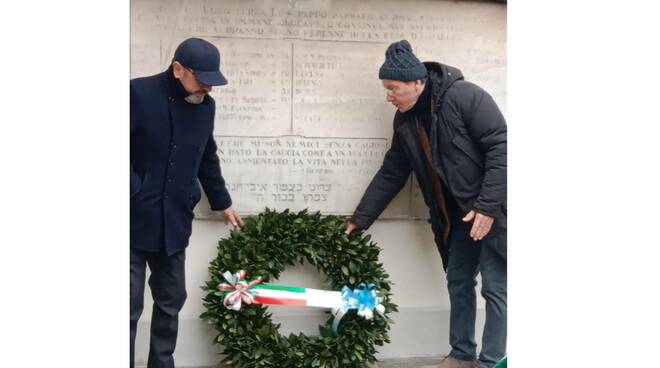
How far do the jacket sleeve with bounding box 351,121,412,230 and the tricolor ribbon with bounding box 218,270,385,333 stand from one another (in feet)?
1.34

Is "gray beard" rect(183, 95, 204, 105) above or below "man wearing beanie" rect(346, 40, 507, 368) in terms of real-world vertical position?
above

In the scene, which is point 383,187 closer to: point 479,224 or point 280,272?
point 479,224

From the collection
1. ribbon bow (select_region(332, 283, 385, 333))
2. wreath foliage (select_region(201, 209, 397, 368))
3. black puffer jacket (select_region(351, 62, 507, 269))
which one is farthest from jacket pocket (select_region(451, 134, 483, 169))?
ribbon bow (select_region(332, 283, 385, 333))

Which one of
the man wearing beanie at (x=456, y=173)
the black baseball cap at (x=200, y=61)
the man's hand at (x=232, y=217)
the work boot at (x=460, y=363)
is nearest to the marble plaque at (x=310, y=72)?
the man's hand at (x=232, y=217)

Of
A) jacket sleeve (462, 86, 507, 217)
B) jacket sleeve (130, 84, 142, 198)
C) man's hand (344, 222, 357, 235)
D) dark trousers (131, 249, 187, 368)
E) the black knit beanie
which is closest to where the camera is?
jacket sleeve (130, 84, 142, 198)

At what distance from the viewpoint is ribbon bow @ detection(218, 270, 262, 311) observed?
4891 millimetres

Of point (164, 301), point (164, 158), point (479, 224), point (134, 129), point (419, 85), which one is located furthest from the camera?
point (419, 85)

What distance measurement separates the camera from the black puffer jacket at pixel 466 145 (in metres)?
4.91

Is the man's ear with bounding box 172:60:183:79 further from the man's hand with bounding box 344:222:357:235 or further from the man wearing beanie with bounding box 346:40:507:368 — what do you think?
the man's hand with bounding box 344:222:357:235

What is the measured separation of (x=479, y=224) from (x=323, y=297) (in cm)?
92

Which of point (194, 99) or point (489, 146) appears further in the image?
point (489, 146)

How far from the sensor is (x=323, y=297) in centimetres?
505

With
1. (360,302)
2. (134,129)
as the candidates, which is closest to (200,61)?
(134,129)
